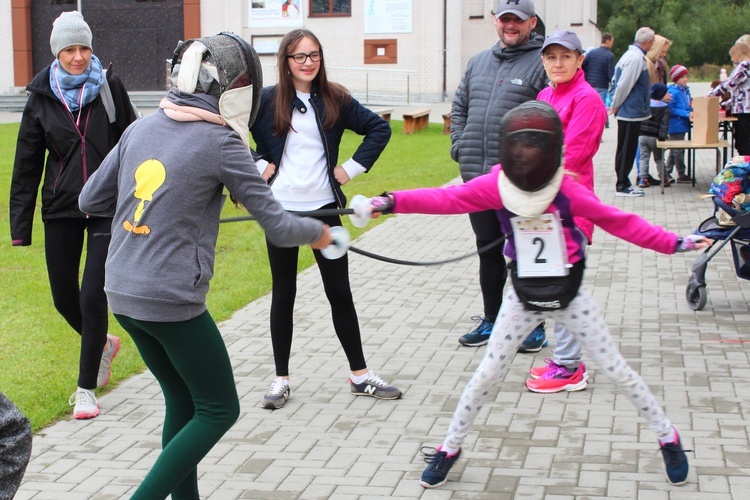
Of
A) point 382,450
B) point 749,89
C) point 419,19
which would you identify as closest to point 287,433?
point 382,450

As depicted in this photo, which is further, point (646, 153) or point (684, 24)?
point (684, 24)

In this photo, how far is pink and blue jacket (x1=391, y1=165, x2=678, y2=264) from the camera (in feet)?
13.8

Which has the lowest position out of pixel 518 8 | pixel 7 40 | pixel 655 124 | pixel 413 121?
pixel 413 121

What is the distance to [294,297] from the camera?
18.4 feet

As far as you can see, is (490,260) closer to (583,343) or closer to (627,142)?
(583,343)

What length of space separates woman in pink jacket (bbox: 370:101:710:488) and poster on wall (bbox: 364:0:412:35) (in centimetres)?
3048

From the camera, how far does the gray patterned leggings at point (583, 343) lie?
4.38 metres

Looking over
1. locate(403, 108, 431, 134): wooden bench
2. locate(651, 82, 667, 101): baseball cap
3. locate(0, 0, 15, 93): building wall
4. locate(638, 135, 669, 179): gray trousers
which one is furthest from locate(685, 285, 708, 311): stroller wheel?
locate(0, 0, 15, 93): building wall

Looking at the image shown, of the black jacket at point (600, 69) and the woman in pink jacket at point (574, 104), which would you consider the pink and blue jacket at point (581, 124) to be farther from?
the black jacket at point (600, 69)

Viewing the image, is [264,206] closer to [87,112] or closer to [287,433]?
[287,433]

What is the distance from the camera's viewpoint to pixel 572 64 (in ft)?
17.9

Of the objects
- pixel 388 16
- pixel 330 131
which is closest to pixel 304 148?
pixel 330 131

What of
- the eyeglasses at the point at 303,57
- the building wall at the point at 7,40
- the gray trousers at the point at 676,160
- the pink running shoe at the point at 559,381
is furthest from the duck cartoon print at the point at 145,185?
the building wall at the point at 7,40

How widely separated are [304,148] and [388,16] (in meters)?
29.5
